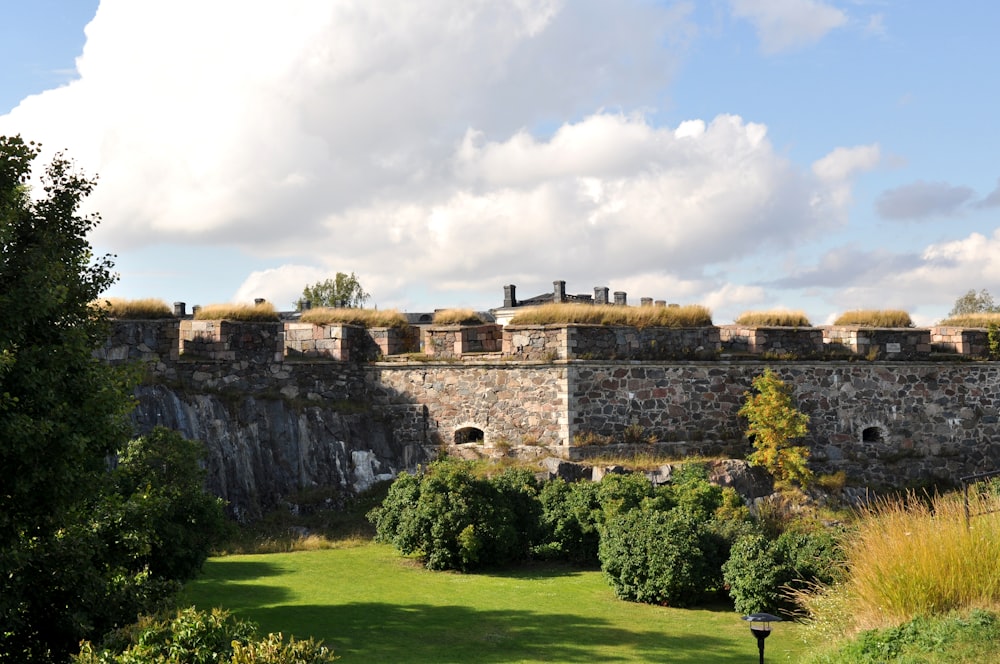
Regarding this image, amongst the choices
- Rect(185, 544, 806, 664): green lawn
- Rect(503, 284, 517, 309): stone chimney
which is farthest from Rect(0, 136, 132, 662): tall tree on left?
Rect(503, 284, 517, 309): stone chimney

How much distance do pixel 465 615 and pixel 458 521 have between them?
3.13 metres

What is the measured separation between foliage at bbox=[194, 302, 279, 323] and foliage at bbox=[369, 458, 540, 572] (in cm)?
576

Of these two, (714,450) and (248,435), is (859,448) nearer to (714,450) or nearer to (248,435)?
(714,450)

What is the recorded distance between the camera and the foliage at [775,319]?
79.8 ft

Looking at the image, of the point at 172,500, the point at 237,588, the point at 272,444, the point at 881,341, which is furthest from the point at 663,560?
the point at 881,341

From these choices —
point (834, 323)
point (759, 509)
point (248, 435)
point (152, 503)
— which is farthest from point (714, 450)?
point (152, 503)

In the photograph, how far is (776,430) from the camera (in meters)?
22.1

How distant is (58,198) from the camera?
1112 centimetres

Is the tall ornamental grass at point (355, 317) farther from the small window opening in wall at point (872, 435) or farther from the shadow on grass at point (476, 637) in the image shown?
the small window opening in wall at point (872, 435)

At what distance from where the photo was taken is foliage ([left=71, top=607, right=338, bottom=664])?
723 cm

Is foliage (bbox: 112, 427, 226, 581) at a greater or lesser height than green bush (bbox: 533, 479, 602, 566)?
greater

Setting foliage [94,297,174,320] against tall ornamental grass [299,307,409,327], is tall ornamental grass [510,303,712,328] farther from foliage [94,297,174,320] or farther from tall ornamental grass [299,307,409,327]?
foliage [94,297,174,320]

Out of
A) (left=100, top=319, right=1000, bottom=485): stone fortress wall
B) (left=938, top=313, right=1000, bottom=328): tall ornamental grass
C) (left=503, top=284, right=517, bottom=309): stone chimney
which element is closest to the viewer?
(left=100, top=319, right=1000, bottom=485): stone fortress wall

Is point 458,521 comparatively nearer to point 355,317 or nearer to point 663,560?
point 663,560
